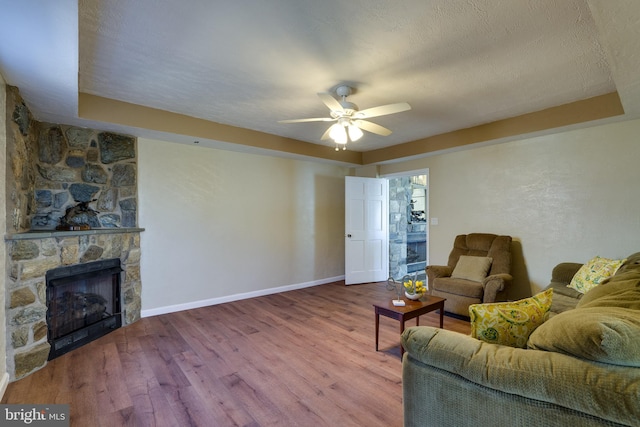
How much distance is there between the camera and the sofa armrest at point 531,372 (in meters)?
0.95

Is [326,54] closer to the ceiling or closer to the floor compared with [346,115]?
closer to the ceiling

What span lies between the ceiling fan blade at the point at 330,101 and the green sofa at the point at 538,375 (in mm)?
1933

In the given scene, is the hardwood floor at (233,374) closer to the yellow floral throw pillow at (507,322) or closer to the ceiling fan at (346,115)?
the yellow floral throw pillow at (507,322)

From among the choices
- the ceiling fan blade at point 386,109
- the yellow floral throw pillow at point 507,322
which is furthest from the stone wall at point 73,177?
the yellow floral throw pillow at point 507,322

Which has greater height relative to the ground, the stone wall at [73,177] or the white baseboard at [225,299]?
the stone wall at [73,177]

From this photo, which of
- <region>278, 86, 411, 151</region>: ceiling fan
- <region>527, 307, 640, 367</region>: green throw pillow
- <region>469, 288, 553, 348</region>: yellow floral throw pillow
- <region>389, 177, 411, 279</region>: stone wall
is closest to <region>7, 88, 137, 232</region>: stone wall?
<region>278, 86, 411, 151</region>: ceiling fan

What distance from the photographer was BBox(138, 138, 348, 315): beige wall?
3967 millimetres

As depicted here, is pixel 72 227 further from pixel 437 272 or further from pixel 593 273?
pixel 593 273

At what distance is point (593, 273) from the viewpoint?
9.70 ft

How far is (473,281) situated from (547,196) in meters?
1.42

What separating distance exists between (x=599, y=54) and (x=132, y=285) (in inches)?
202

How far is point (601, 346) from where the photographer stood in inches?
39.1

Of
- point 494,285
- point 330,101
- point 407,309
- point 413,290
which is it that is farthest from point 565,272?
point 330,101

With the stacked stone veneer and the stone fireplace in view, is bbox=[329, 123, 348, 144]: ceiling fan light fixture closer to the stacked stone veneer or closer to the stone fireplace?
the stone fireplace
